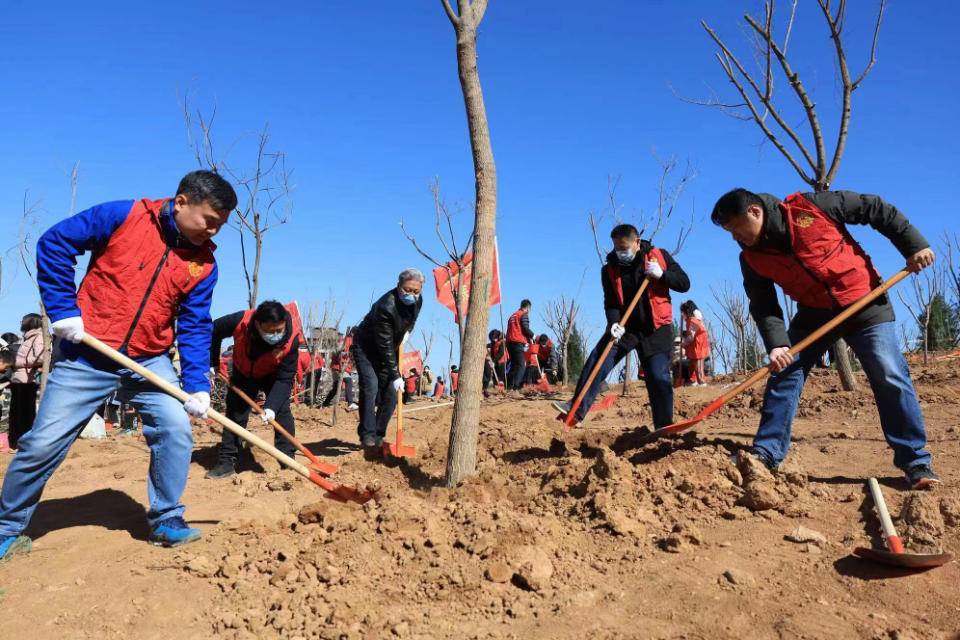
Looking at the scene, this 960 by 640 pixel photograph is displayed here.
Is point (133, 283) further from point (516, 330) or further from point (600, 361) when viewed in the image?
point (516, 330)

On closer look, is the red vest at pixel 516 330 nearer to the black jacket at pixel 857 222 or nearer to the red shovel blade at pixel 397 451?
the red shovel blade at pixel 397 451

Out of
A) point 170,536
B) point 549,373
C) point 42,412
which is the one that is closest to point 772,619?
point 170,536

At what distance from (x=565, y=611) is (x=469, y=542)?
0.58 metres

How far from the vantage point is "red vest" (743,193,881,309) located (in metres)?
3.46

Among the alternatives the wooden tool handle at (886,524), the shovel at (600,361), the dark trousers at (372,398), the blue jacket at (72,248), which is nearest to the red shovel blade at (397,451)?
the dark trousers at (372,398)

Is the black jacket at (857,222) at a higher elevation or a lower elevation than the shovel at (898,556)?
higher

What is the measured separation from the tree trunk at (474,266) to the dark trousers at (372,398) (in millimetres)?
2355

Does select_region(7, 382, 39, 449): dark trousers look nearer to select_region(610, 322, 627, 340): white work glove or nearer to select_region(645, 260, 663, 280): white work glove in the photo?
select_region(610, 322, 627, 340): white work glove

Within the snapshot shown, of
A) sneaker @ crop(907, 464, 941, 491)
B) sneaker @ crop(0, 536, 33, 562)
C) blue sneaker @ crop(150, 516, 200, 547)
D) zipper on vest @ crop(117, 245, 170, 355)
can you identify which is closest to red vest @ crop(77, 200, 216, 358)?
zipper on vest @ crop(117, 245, 170, 355)

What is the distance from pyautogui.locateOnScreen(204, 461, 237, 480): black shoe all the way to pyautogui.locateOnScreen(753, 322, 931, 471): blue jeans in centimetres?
377

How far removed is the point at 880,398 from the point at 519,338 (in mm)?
10857

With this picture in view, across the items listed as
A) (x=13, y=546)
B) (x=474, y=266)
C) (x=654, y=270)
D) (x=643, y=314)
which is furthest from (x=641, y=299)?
(x=13, y=546)

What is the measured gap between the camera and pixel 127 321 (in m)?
3.14

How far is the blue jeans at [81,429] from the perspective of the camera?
3023mm
